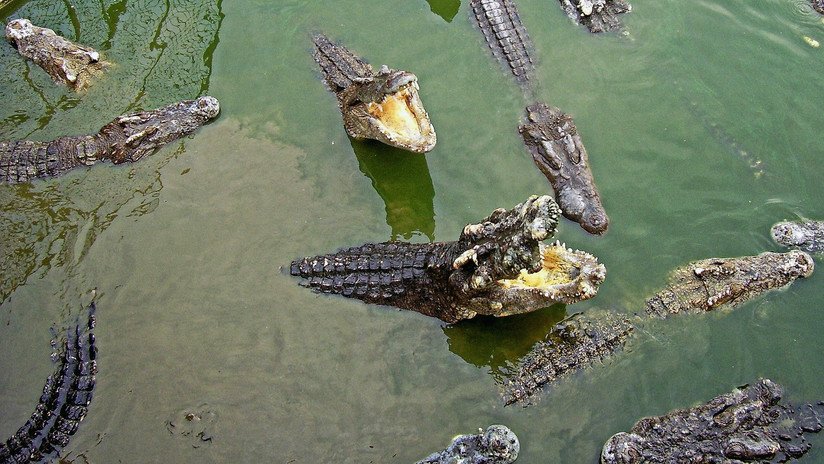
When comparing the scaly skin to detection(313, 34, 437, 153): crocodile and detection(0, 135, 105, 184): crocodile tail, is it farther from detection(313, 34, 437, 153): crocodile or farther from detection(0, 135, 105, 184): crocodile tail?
detection(0, 135, 105, 184): crocodile tail

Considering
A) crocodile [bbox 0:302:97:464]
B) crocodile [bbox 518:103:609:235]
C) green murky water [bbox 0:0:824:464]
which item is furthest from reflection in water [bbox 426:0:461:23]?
crocodile [bbox 0:302:97:464]

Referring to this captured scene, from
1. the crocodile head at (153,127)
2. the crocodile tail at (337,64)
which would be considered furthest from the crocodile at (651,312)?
the crocodile head at (153,127)

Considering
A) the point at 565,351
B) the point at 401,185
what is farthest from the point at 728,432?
the point at 401,185

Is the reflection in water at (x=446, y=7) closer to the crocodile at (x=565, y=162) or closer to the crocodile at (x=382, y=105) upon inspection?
the crocodile at (x=382, y=105)

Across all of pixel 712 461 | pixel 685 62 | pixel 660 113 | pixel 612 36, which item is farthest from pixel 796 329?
pixel 612 36

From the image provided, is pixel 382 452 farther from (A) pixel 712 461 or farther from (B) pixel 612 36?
(B) pixel 612 36

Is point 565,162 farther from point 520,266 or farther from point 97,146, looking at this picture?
point 97,146
